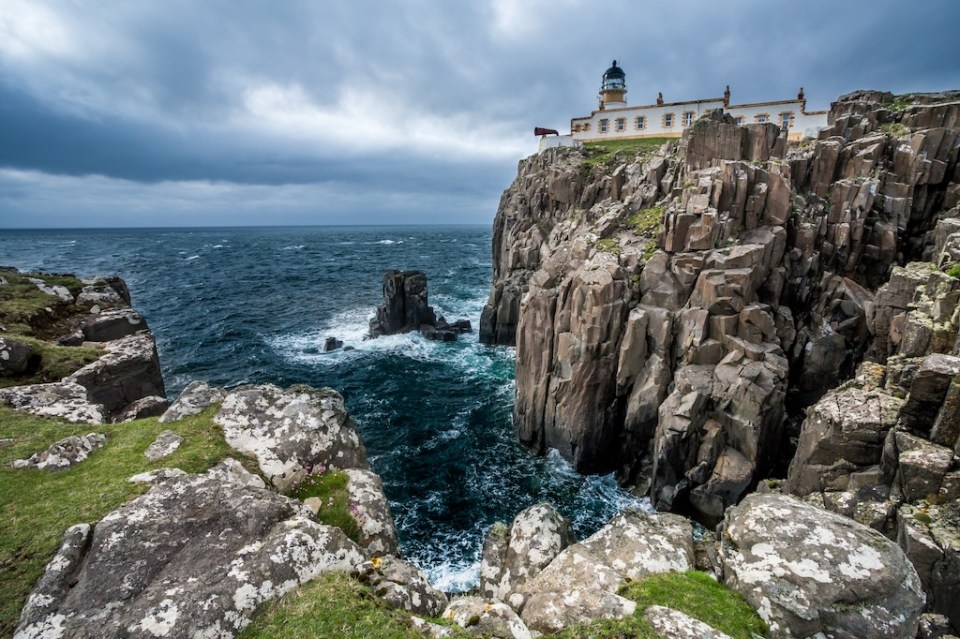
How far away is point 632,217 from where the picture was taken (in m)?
34.4

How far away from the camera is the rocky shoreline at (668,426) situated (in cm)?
834

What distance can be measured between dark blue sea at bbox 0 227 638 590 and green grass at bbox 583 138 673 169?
28.3 meters

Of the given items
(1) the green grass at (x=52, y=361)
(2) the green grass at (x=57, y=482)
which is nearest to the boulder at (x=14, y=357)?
(1) the green grass at (x=52, y=361)

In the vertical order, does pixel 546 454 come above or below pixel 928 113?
below

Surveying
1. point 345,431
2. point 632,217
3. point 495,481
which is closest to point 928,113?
point 632,217

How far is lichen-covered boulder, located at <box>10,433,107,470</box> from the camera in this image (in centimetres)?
1068

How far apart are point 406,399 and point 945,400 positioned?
33624 mm

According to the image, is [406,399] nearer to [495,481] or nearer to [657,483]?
[495,481]

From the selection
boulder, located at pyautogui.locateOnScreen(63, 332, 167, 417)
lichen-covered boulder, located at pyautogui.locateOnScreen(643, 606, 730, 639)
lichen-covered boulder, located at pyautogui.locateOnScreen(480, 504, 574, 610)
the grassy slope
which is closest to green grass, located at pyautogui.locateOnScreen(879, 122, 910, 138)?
lichen-covered boulder, located at pyautogui.locateOnScreen(480, 504, 574, 610)

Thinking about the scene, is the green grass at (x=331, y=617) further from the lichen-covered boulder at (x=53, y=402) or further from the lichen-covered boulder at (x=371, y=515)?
the lichen-covered boulder at (x=53, y=402)

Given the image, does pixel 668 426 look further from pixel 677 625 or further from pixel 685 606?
pixel 677 625

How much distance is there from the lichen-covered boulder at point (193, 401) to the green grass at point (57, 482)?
318mm

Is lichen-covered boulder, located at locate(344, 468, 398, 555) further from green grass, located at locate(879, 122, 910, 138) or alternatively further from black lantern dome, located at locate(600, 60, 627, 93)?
black lantern dome, located at locate(600, 60, 627, 93)

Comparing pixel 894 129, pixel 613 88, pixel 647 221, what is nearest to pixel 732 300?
pixel 647 221
